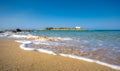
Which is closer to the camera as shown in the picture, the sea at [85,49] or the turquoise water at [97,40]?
the sea at [85,49]

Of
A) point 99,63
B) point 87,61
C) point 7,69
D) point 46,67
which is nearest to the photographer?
point 7,69

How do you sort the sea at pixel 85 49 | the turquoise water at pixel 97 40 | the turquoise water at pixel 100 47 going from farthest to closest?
the turquoise water at pixel 97 40 → the turquoise water at pixel 100 47 → the sea at pixel 85 49

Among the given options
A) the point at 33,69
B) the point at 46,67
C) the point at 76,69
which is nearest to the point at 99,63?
the point at 76,69

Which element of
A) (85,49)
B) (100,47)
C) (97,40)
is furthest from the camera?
(97,40)

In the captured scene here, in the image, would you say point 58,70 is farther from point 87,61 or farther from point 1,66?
point 1,66

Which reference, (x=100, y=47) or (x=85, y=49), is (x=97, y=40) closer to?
(x=100, y=47)

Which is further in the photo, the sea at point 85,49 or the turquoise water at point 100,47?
the turquoise water at point 100,47

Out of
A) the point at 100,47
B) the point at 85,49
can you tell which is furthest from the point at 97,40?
the point at 85,49

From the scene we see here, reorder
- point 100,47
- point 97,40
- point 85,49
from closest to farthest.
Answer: point 85,49
point 100,47
point 97,40

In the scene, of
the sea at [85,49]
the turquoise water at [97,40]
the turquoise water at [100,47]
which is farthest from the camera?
the turquoise water at [97,40]

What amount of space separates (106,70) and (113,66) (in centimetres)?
46

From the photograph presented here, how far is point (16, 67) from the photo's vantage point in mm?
3879

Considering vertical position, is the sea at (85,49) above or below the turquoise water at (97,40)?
above

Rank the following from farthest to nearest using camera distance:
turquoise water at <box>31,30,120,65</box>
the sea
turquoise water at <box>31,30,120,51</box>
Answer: turquoise water at <box>31,30,120,51</box>
turquoise water at <box>31,30,120,65</box>
the sea
